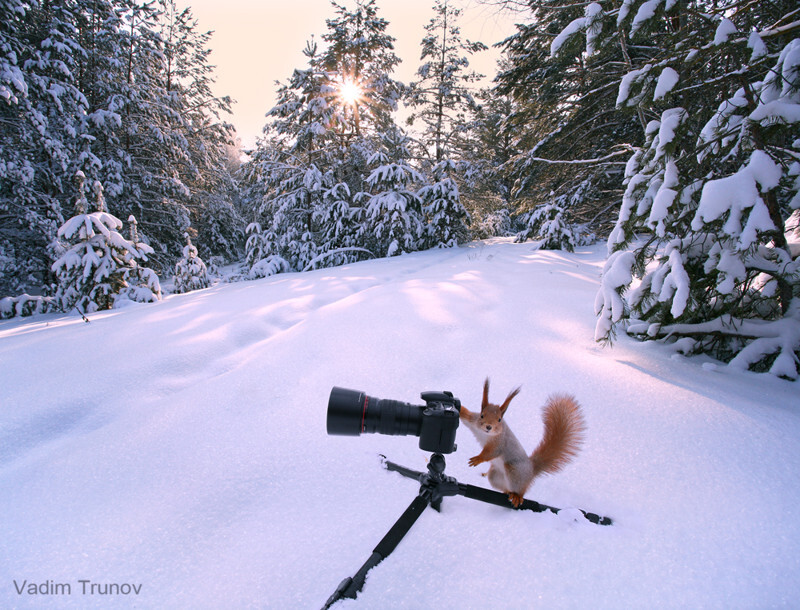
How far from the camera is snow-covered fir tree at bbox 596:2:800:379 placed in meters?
1.67

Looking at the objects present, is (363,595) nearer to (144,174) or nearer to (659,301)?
(659,301)

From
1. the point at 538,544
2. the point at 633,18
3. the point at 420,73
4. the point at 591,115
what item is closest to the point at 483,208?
the point at 420,73

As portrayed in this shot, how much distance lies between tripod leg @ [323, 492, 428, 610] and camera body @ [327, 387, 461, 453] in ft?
0.57

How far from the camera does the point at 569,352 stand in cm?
204

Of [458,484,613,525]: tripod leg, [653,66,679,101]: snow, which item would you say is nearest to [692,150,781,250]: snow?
[653,66,679,101]: snow

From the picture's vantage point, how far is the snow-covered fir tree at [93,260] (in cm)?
559

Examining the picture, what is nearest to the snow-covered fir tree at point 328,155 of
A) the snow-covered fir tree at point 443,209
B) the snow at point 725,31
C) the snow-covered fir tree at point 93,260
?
the snow-covered fir tree at point 443,209

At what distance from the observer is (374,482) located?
1156 mm

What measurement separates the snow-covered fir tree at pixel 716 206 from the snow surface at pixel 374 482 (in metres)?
0.28

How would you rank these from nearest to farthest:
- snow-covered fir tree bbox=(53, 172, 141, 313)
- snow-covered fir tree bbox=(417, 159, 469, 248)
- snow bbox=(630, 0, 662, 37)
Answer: snow bbox=(630, 0, 662, 37) < snow-covered fir tree bbox=(53, 172, 141, 313) < snow-covered fir tree bbox=(417, 159, 469, 248)

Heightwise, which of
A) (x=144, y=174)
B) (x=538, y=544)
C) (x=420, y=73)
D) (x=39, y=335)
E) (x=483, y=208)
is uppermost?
(x=420, y=73)

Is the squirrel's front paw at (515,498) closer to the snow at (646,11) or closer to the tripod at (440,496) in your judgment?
the tripod at (440,496)

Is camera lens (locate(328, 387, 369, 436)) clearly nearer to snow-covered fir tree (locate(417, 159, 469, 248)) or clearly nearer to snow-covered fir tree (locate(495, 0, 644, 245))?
snow-covered fir tree (locate(495, 0, 644, 245))

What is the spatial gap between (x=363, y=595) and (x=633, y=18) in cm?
326
